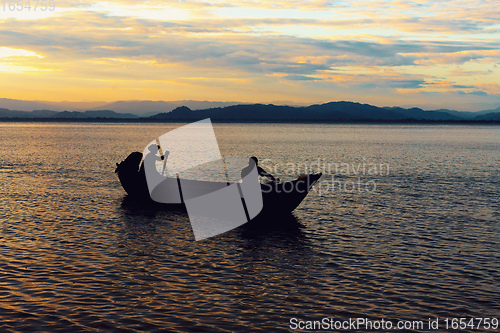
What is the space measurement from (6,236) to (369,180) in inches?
1226

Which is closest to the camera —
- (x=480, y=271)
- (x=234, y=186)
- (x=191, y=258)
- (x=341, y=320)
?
(x=341, y=320)

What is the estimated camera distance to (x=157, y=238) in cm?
1992

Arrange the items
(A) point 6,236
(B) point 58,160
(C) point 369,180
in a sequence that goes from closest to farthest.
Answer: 1. (A) point 6,236
2. (C) point 369,180
3. (B) point 58,160

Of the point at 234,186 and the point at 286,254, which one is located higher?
the point at 234,186

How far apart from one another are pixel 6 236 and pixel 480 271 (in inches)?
743

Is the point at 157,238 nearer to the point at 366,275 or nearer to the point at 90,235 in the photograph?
the point at 90,235

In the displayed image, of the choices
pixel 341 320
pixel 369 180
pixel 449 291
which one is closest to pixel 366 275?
pixel 449 291

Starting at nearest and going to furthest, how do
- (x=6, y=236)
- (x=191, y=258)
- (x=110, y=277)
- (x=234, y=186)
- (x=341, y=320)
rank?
1. (x=341, y=320)
2. (x=110, y=277)
3. (x=191, y=258)
4. (x=6, y=236)
5. (x=234, y=186)

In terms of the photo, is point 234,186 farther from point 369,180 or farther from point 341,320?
point 369,180

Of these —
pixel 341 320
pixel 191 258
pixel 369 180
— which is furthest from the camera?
pixel 369 180

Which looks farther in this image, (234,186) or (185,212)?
(185,212)

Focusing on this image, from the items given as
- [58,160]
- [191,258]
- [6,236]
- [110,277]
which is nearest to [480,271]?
[191,258]

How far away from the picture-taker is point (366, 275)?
14.9 meters

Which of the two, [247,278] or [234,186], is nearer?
[247,278]
